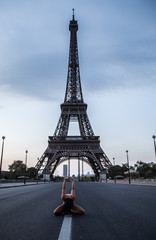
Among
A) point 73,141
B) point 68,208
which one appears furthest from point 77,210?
point 73,141

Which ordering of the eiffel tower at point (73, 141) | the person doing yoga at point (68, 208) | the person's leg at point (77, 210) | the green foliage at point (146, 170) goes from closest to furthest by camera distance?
1. the person doing yoga at point (68, 208)
2. the person's leg at point (77, 210)
3. the eiffel tower at point (73, 141)
4. the green foliage at point (146, 170)

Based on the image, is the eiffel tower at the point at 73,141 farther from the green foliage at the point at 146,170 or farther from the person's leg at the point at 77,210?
the person's leg at the point at 77,210

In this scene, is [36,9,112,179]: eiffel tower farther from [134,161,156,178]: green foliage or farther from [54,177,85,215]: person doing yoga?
[54,177,85,215]: person doing yoga

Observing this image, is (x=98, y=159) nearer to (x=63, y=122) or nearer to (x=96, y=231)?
(x=63, y=122)

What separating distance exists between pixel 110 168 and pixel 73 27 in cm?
5702

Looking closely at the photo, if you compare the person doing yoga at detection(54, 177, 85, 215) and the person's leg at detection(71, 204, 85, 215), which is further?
the person's leg at detection(71, 204, 85, 215)

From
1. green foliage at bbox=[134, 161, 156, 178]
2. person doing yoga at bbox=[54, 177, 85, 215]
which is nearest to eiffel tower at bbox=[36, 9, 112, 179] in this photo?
green foliage at bbox=[134, 161, 156, 178]

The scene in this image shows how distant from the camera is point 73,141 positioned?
60125 mm

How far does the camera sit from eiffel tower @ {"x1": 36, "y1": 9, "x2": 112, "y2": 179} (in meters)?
56.1

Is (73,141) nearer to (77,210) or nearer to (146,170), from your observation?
(146,170)

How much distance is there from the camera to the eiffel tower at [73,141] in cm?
5607

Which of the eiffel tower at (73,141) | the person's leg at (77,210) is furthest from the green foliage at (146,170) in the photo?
the person's leg at (77,210)

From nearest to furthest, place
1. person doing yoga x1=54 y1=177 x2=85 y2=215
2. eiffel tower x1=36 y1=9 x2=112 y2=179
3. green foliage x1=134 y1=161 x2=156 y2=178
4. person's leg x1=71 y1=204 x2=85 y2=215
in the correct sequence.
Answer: person doing yoga x1=54 y1=177 x2=85 y2=215, person's leg x1=71 y1=204 x2=85 y2=215, eiffel tower x1=36 y1=9 x2=112 y2=179, green foliage x1=134 y1=161 x2=156 y2=178

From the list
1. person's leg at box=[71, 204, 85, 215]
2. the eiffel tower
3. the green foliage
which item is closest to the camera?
person's leg at box=[71, 204, 85, 215]
